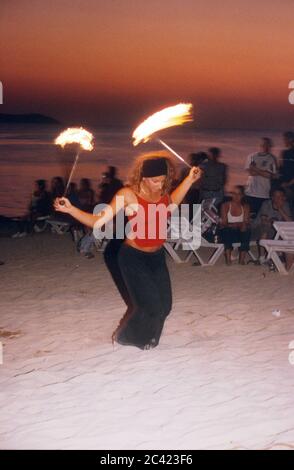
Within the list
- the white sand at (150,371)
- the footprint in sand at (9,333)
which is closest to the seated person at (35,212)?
the white sand at (150,371)

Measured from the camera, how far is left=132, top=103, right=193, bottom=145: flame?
219 inches

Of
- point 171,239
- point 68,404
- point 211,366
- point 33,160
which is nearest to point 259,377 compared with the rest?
point 211,366

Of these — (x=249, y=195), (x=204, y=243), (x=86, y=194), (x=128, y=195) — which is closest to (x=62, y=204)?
(x=128, y=195)

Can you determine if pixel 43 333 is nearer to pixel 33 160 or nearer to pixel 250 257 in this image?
pixel 250 257

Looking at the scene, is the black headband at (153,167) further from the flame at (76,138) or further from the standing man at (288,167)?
the standing man at (288,167)

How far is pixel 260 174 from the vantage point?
1081 cm

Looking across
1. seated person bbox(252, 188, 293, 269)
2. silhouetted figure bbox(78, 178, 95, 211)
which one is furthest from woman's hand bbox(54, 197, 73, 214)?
silhouetted figure bbox(78, 178, 95, 211)

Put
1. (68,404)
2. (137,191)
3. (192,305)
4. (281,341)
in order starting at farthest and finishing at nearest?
(192,305)
(281,341)
(137,191)
(68,404)

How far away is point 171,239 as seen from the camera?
10.6 metres

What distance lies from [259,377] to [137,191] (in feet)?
6.30

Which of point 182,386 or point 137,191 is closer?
point 182,386

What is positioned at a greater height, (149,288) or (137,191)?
(137,191)

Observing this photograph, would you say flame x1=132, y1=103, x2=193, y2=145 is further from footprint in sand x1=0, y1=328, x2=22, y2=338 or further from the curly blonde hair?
footprint in sand x1=0, y1=328, x2=22, y2=338

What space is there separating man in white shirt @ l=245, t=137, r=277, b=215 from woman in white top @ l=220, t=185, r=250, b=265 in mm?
874
